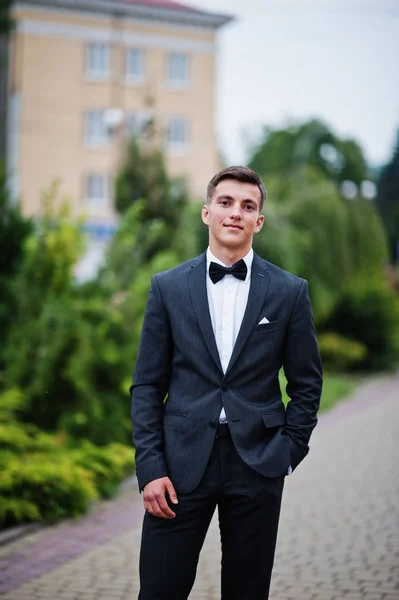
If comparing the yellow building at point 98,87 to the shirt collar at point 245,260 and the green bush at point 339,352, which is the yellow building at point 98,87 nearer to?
the green bush at point 339,352

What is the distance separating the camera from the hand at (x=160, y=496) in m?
3.24

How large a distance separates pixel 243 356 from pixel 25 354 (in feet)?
17.8

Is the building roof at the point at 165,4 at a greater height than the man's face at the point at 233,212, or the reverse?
the building roof at the point at 165,4

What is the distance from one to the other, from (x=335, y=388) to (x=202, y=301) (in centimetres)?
1449

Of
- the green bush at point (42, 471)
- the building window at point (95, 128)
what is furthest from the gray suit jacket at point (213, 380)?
the building window at point (95, 128)

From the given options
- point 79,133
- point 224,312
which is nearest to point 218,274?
point 224,312

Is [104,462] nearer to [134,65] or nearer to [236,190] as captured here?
[236,190]

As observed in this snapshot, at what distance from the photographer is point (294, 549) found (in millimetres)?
6414

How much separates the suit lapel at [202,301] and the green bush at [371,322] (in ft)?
59.3

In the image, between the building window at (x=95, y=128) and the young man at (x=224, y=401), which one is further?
the building window at (x=95, y=128)

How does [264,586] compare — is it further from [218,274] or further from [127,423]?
[127,423]

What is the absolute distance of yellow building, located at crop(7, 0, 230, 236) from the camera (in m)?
43.0

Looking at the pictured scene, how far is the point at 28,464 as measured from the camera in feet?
23.0

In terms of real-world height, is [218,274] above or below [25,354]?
above
